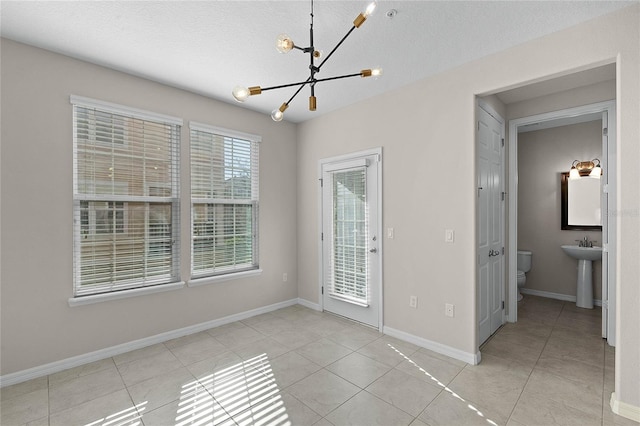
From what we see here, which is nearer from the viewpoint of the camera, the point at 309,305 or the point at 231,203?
the point at 231,203

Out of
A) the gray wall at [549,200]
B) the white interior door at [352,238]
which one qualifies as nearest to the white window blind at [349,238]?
the white interior door at [352,238]

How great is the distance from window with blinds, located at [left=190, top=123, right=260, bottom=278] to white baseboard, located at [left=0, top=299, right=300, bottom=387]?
23.1 inches

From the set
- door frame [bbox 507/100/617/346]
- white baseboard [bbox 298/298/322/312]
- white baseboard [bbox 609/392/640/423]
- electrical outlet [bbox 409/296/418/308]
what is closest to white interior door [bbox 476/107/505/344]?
door frame [bbox 507/100/617/346]

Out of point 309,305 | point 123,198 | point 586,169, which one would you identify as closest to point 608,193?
point 586,169

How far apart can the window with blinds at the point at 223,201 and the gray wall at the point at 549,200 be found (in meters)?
4.33

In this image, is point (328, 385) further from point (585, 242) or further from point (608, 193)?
point (585, 242)

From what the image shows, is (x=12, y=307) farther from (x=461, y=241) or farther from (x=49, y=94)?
(x=461, y=241)

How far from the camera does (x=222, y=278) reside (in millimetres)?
3699

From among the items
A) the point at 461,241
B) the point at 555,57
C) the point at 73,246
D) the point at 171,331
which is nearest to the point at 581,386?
the point at 461,241

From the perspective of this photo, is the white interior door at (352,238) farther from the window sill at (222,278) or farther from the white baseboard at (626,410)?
the white baseboard at (626,410)

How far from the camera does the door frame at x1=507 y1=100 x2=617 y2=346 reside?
2996 mm

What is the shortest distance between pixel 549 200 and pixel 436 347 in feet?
11.1

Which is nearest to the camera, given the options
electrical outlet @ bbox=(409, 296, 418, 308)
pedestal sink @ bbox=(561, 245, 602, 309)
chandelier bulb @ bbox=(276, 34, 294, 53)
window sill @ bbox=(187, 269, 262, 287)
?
chandelier bulb @ bbox=(276, 34, 294, 53)

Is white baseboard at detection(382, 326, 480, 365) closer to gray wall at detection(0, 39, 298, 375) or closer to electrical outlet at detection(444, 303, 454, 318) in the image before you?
electrical outlet at detection(444, 303, 454, 318)
